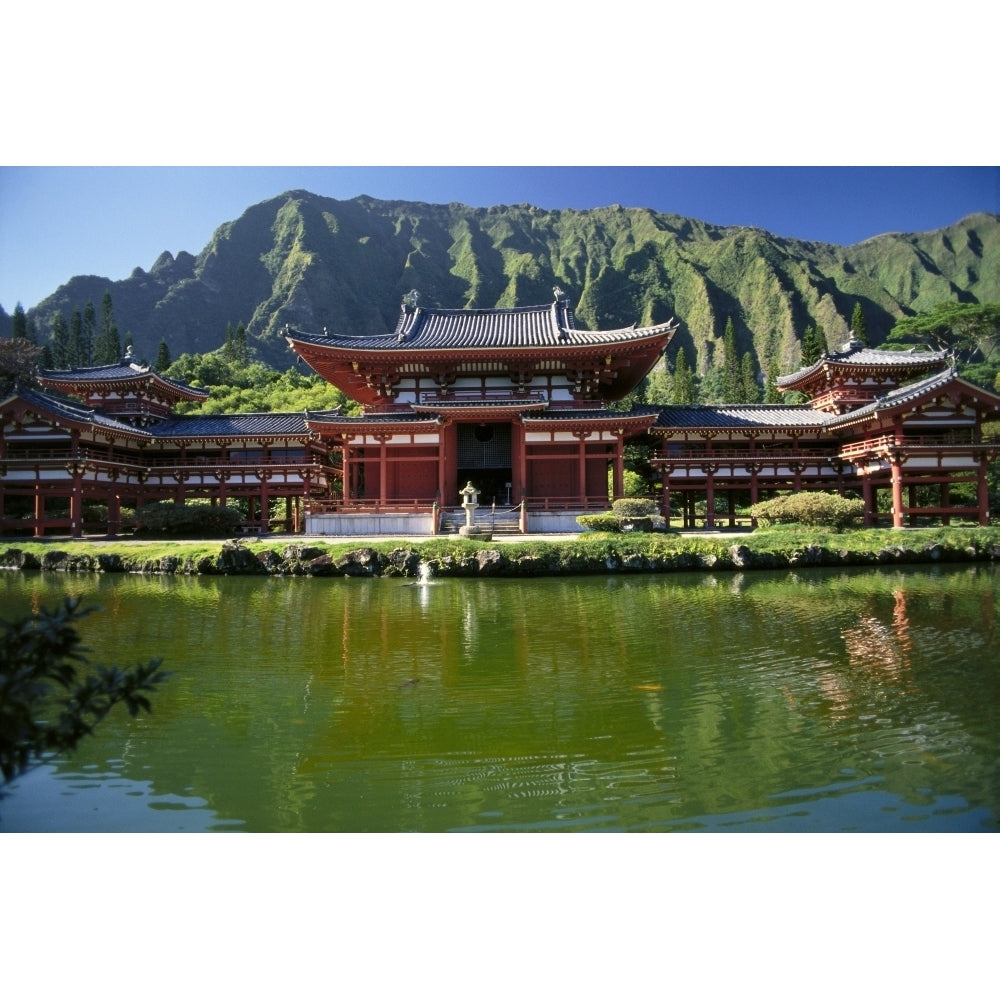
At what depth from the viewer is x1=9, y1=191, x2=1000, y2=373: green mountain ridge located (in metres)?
125

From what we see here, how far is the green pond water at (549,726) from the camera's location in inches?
182

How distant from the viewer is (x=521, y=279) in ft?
487

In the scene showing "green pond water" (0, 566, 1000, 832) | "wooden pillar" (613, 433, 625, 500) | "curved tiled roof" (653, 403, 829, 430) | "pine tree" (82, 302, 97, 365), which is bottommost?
"green pond water" (0, 566, 1000, 832)

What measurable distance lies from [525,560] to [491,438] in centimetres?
1138

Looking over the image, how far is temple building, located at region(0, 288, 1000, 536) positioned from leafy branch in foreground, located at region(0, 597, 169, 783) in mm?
20521

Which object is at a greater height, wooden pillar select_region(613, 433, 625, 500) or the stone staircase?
wooden pillar select_region(613, 433, 625, 500)

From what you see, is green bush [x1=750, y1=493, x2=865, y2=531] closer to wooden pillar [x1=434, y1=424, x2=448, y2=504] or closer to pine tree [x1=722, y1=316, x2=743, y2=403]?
wooden pillar [x1=434, y1=424, x2=448, y2=504]

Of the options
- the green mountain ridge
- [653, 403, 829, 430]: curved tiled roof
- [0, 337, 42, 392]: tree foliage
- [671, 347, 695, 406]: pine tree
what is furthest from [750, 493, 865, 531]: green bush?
the green mountain ridge

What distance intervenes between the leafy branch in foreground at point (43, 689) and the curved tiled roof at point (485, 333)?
24243mm

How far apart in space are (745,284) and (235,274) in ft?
367

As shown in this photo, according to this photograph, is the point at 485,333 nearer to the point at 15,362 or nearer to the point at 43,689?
the point at 43,689

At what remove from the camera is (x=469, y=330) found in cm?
3103

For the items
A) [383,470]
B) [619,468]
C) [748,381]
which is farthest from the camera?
[748,381]

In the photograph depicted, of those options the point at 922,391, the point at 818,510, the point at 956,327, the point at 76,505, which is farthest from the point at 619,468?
the point at 956,327
